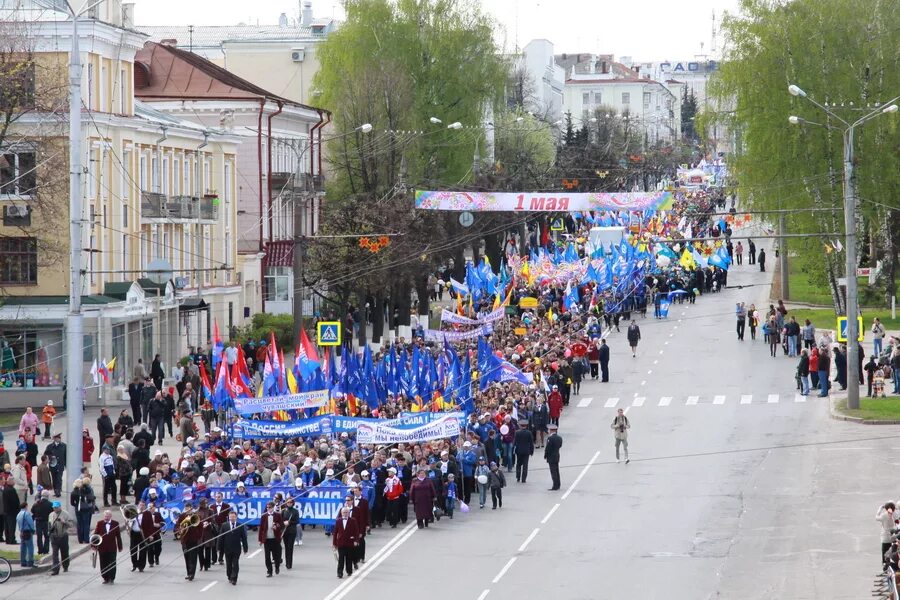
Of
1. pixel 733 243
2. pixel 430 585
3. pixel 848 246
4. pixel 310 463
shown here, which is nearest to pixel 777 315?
pixel 848 246

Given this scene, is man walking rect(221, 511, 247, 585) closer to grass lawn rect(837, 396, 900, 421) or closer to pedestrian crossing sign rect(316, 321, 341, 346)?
grass lawn rect(837, 396, 900, 421)

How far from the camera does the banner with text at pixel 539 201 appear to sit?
170ft

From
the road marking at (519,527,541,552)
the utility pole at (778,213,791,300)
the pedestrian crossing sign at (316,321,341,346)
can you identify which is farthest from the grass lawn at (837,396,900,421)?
the utility pole at (778,213,791,300)

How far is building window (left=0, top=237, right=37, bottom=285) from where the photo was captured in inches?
1818

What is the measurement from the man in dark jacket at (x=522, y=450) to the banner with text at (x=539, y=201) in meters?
19.7

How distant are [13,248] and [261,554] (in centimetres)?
2245

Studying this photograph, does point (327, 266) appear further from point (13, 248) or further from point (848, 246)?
point (848, 246)

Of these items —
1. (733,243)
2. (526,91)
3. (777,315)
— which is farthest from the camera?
(526,91)

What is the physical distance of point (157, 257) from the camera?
53.0m

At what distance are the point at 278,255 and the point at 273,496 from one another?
41148 millimetres

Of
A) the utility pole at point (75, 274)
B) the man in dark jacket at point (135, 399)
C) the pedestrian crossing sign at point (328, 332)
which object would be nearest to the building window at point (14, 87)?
the man in dark jacket at point (135, 399)

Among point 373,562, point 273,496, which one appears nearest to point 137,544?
point 273,496

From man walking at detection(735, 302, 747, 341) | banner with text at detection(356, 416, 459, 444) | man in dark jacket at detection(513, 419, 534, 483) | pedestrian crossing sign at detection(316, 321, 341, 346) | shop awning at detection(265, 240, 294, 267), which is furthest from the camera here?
shop awning at detection(265, 240, 294, 267)

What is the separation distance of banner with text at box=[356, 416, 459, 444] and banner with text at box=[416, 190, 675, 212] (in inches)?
880
